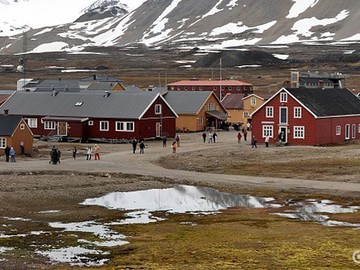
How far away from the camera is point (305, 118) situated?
74938mm

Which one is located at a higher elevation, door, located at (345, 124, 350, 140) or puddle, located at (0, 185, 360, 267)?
door, located at (345, 124, 350, 140)

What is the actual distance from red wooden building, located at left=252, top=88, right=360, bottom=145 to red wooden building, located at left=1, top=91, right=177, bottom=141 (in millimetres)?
11221

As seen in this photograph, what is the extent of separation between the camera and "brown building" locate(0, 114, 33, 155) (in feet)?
216

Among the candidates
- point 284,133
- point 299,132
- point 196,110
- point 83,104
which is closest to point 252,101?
point 196,110

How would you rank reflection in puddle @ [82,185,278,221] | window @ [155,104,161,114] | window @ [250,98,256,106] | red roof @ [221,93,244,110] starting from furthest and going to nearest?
red roof @ [221,93,244,110], window @ [250,98,256,106], window @ [155,104,161,114], reflection in puddle @ [82,185,278,221]

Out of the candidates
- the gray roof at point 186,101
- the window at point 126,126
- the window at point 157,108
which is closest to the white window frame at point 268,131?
the window at point 157,108

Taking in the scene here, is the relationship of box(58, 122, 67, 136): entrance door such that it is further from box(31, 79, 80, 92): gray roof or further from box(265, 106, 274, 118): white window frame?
box(31, 79, 80, 92): gray roof

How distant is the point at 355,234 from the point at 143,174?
22869 millimetres

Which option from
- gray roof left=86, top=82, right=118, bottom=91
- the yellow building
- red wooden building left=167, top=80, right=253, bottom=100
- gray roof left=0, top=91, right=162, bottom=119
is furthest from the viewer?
red wooden building left=167, top=80, right=253, bottom=100

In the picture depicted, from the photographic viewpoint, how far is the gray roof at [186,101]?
9831 centimetres

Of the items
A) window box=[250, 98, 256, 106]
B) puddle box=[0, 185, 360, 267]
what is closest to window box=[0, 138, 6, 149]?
puddle box=[0, 185, 360, 267]

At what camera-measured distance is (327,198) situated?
46.3m

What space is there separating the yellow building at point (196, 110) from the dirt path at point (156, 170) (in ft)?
81.7

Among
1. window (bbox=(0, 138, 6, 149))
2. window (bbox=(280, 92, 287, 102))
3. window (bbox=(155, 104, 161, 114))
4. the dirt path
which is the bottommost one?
the dirt path
